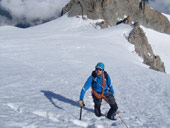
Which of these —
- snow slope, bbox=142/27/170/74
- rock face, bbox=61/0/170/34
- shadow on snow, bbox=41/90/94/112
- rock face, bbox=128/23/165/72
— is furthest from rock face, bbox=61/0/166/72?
shadow on snow, bbox=41/90/94/112

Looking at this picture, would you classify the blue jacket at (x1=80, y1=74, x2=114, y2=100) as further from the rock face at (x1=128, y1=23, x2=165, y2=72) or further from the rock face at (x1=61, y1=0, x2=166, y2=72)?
the rock face at (x1=61, y1=0, x2=166, y2=72)

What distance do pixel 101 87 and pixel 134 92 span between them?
3731mm

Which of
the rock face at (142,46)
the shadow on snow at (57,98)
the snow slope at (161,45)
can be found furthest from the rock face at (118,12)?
the shadow on snow at (57,98)

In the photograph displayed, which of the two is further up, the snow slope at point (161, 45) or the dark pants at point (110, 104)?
the snow slope at point (161, 45)

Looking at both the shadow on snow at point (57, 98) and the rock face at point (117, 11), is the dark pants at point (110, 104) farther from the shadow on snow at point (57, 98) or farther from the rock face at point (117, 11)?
the rock face at point (117, 11)

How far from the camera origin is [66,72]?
1207cm

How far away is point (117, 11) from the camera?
9344 cm

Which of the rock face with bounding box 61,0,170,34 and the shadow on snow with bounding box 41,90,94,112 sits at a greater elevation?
the rock face with bounding box 61,0,170,34

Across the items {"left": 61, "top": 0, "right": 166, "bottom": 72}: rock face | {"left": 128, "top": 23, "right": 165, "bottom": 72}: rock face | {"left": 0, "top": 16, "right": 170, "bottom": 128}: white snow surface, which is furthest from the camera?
{"left": 61, "top": 0, "right": 166, "bottom": 72}: rock face

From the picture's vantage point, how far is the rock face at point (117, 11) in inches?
3322

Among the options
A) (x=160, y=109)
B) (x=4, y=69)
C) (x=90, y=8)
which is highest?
(x=90, y=8)

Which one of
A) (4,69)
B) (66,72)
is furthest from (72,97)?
(4,69)

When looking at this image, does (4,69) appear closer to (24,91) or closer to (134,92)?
(24,91)

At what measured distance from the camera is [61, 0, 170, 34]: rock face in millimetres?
84375
